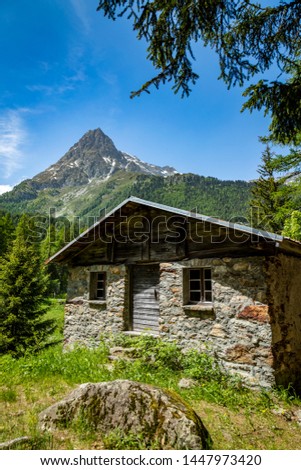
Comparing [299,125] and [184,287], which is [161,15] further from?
[184,287]

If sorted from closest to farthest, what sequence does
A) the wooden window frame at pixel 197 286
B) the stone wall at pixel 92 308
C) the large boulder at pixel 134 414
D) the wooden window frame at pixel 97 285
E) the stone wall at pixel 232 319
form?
1. the large boulder at pixel 134 414
2. the stone wall at pixel 232 319
3. the wooden window frame at pixel 197 286
4. the stone wall at pixel 92 308
5. the wooden window frame at pixel 97 285

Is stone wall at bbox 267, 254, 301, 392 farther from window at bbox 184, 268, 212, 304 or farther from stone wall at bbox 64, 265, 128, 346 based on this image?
stone wall at bbox 64, 265, 128, 346

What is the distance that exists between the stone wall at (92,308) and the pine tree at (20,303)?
9.99ft

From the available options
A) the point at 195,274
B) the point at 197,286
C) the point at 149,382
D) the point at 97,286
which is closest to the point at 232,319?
the point at 197,286

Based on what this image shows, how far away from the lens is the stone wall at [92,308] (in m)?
9.59

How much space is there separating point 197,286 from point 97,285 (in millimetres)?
4195

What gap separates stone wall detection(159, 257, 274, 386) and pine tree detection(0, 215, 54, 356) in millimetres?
7627

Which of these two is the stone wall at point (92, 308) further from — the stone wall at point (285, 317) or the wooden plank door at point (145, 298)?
the stone wall at point (285, 317)

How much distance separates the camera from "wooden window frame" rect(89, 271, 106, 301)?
10539 mm

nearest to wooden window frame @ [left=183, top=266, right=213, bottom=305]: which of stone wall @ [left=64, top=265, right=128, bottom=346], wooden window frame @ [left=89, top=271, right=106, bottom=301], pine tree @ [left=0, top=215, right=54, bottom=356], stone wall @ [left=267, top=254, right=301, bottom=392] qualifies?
stone wall @ [left=267, top=254, right=301, bottom=392]

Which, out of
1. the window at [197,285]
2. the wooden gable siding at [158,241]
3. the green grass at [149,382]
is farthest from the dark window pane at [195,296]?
the green grass at [149,382]

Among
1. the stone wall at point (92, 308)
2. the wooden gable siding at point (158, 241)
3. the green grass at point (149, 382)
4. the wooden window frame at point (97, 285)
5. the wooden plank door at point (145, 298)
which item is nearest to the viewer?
the green grass at point (149, 382)

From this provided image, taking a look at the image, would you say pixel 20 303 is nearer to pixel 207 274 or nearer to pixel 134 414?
pixel 207 274
